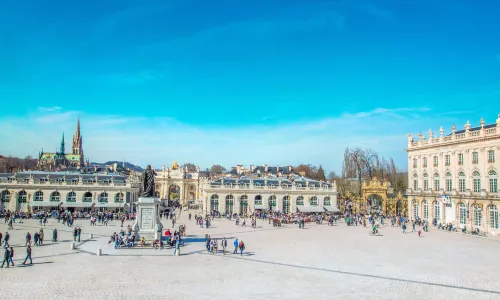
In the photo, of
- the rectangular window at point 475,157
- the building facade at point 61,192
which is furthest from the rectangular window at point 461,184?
the building facade at point 61,192

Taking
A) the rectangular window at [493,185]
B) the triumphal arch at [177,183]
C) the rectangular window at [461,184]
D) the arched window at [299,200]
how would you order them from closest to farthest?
the rectangular window at [493,185] < the rectangular window at [461,184] < the arched window at [299,200] < the triumphal arch at [177,183]

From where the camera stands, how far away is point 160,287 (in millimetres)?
18234

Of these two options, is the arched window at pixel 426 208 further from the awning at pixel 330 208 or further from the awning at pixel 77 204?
the awning at pixel 77 204

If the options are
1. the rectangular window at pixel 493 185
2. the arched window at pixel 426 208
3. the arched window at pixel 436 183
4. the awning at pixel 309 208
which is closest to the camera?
the rectangular window at pixel 493 185

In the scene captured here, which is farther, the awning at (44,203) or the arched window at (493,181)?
the awning at (44,203)

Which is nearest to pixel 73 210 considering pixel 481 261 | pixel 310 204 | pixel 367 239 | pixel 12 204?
pixel 12 204

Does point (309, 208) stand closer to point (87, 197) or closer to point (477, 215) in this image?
point (477, 215)

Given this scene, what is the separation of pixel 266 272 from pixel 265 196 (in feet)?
131

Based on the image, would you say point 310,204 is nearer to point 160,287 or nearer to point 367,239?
point 367,239

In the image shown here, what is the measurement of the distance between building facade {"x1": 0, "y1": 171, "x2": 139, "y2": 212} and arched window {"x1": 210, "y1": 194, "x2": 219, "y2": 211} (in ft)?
41.0

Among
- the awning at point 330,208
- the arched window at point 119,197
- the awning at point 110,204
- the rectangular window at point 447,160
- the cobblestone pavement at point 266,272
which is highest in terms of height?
the rectangular window at point 447,160

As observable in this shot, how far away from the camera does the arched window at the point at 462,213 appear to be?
155 ft

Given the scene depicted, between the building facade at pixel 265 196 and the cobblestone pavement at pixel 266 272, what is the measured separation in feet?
86.2

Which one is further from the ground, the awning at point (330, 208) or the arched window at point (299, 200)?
the arched window at point (299, 200)
